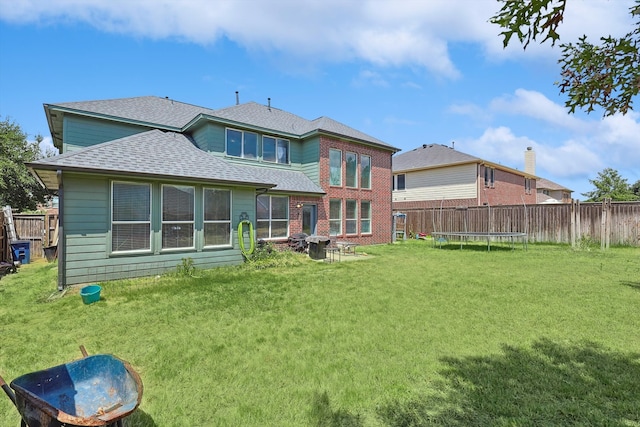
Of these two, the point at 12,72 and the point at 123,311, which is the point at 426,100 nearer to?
the point at 123,311

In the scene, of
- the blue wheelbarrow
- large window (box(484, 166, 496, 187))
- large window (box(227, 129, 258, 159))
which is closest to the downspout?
the blue wheelbarrow

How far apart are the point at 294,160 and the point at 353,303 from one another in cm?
1111

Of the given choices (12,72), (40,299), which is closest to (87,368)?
(40,299)

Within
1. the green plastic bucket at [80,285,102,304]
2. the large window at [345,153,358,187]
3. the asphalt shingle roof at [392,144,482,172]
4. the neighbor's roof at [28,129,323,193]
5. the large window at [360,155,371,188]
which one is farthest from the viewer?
the asphalt shingle roof at [392,144,482,172]

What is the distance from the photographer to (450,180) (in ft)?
81.2

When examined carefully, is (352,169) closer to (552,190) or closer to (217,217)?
(217,217)

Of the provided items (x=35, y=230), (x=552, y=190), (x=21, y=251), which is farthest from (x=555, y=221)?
(x=552, y=190)

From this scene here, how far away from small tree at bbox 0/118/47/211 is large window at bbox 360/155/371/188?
22.9m

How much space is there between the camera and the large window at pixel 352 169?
16828mm

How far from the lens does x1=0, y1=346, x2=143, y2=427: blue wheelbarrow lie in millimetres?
2100

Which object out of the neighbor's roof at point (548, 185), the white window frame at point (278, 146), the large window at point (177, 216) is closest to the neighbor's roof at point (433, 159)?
the white window frame at point (278, 146)

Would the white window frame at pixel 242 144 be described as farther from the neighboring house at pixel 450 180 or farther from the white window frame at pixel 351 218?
the neighboring house at pixel 450 180

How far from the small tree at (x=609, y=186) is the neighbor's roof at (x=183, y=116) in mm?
40842

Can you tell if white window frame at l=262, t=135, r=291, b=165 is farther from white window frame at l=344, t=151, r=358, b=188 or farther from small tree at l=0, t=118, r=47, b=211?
A: small tree at l=0, t=118, r=47, b=211
